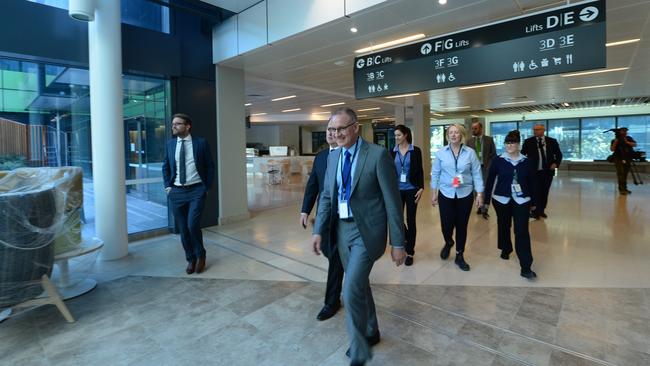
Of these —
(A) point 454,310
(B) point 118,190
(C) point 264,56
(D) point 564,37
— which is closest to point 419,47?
(D) point 564,37

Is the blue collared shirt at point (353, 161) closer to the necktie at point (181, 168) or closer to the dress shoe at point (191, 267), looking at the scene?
the necktie at point (181, 168)

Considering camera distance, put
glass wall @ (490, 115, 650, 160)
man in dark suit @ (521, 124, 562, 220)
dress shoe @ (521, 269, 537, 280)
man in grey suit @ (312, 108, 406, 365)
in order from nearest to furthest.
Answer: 1. man in grey suit @ (312, 108, 406, 365)
2. dress shoe @ (521, 269, 537, 280)
3. man in dark suit @ (521, 124, 562, 220)
4. glass wall @ (490, 115, 650, 160)

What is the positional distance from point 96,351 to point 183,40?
4479 mm

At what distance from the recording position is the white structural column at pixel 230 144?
5.83 m

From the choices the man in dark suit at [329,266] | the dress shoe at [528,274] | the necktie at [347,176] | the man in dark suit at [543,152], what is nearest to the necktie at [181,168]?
the man in dark suit at [329,266]

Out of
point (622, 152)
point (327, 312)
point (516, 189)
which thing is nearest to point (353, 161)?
point (327, 312)

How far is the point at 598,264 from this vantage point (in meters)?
3.76

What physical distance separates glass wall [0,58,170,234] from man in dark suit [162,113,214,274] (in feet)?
5.25

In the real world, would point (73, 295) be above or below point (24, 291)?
below

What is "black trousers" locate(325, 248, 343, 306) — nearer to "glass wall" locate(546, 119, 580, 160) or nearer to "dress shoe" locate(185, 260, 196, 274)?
"dress shoe" locate(185, 260, 196, 274)

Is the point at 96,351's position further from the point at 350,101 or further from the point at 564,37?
the point at 350,101

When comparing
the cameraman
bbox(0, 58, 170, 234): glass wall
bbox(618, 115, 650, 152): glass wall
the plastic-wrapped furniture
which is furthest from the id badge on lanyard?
bbox(618, 115, 650, 152): glass wall

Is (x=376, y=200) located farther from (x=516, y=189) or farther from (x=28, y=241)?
(x=28, y=241)

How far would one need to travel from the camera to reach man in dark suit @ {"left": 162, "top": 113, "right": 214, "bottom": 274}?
362cm
